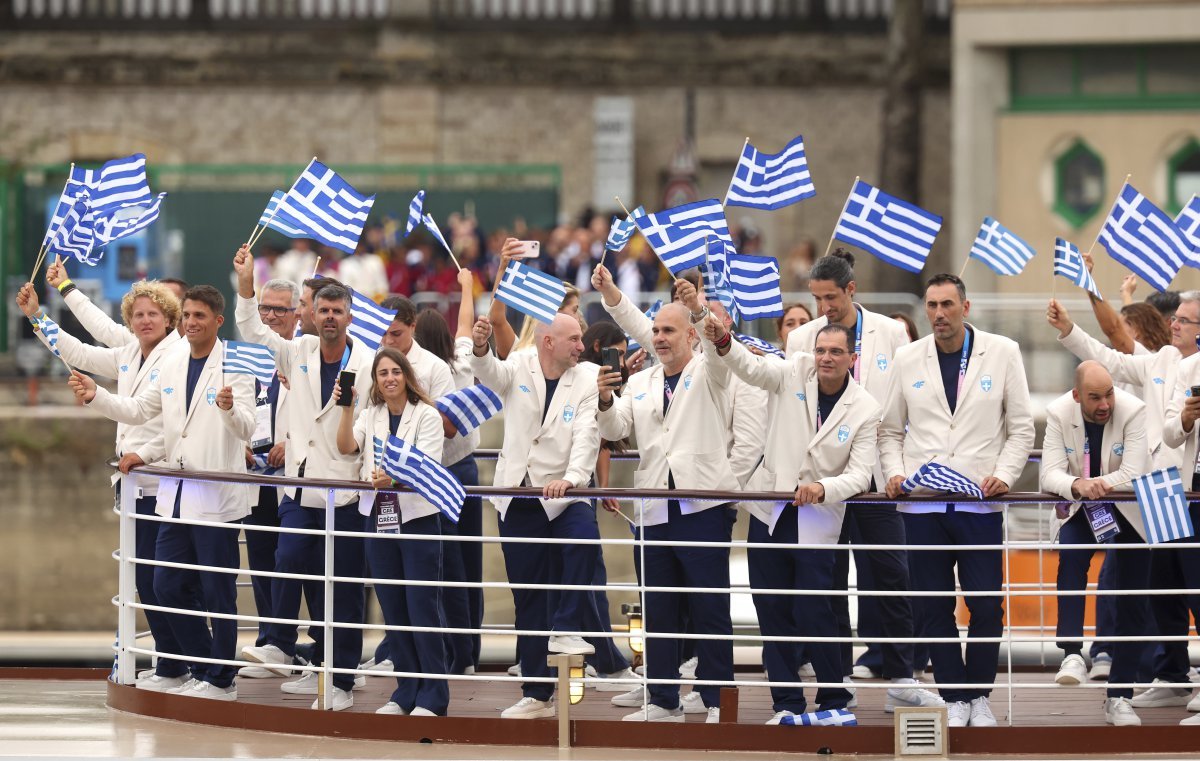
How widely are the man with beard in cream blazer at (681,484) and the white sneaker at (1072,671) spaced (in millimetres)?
1666

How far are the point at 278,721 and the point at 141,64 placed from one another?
72.4 feet

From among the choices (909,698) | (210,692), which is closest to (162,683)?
(210,692)

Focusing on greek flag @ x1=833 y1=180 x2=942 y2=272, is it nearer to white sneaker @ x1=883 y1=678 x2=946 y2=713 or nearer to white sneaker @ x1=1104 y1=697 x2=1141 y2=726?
white sneaker @ x1=883 y1=678 x2=946 y2=713

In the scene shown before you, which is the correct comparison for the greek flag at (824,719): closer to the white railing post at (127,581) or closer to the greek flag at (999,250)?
the greek flag at (999,250)

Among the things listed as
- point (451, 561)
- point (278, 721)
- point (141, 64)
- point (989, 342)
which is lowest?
point (278, 721)

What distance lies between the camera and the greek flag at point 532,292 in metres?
10.8

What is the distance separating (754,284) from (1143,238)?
2.50 meters

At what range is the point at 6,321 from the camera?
2475 cm

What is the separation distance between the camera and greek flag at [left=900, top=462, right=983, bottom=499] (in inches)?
386

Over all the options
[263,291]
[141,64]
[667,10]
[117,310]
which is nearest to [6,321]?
[117,310]

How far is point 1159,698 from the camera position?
35.4 feet

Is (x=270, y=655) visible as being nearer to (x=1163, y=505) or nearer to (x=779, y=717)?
(x=779, y=717)

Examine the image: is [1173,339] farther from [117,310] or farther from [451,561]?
[117,310]

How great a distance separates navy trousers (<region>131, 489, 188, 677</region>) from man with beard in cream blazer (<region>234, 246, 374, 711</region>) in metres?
0.44
